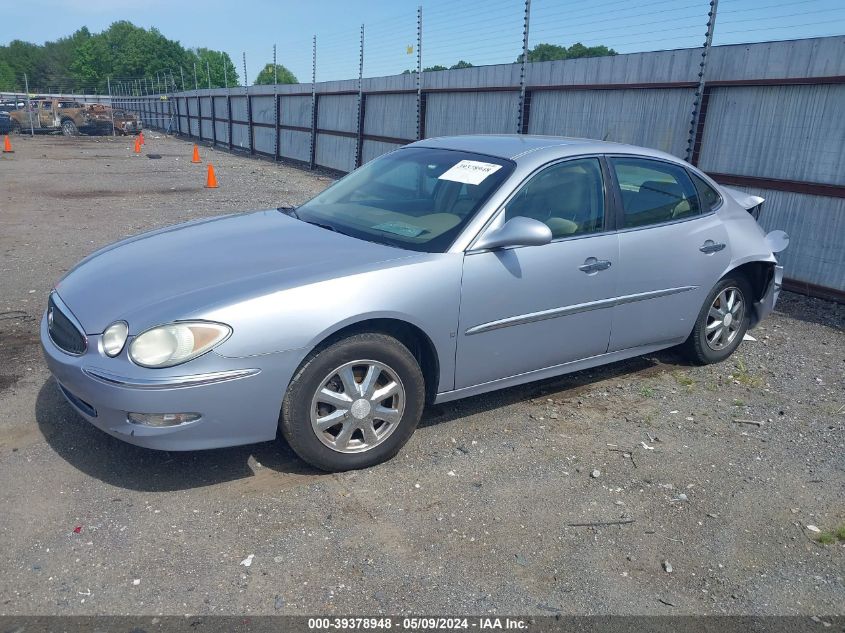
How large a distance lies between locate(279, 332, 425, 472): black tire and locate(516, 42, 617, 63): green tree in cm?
800

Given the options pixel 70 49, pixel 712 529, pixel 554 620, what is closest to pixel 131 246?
pixel 554 620

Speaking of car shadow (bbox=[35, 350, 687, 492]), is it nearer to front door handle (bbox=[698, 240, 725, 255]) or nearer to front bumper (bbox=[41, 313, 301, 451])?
front bumper (bbox=[41, 313, 301, 451])

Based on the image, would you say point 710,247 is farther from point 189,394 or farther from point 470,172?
point 189,394

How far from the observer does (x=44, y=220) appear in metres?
10.8

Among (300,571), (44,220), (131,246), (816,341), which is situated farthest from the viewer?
(44,220)

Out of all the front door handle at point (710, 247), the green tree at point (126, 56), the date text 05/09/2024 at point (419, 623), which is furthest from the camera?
the green tree at point (126, 56)

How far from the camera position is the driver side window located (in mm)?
4109

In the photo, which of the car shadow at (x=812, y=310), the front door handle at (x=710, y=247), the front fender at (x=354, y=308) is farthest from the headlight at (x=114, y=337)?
the car shadow at (x=812, y=310)

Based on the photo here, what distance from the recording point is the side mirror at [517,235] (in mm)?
3773

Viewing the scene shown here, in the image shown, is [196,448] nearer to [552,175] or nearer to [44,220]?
[552,175]

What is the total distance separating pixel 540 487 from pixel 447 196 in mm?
1762

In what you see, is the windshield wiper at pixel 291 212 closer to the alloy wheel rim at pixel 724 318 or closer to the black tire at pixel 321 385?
the black tire at pixel 321 385

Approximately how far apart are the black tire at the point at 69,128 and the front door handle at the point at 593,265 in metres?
39.1

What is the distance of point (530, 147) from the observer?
14.5 feet
